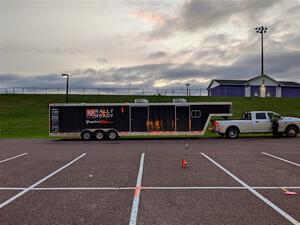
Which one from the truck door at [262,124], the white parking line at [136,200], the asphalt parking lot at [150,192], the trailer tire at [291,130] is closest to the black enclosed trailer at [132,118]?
the truck door at [262,124]

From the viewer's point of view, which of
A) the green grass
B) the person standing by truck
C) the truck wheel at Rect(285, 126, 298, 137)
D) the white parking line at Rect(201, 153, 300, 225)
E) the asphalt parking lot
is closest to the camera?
the white parking line at Rect(201, 153, 300, 225)

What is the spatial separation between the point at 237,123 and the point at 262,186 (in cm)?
1488

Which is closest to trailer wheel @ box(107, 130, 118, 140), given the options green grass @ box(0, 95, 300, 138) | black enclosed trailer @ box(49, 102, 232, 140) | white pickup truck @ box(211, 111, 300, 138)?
black enclosed trailer @ box(49, 102, 232, 140)

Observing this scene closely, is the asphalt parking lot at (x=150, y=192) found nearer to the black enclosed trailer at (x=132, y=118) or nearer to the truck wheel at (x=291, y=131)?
the black enclosed trailer at (x=132, y=118)

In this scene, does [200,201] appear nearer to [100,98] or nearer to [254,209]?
[254,209]

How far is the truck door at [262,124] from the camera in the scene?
70.1 ft

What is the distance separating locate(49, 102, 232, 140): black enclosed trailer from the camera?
2105cm

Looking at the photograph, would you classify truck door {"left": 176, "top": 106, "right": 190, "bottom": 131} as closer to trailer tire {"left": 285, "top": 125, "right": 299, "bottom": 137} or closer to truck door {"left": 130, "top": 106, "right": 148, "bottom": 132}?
truck door {"left": 130, "top": 106, "right": 148, "bottom": 132}

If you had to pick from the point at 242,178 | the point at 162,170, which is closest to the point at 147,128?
the point at 162,170

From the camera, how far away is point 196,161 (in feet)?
35.4

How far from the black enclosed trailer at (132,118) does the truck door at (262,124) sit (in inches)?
93.5

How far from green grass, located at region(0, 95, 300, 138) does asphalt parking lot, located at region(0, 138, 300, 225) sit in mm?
21993

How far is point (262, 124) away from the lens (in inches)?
841

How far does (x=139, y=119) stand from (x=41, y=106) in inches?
1327
